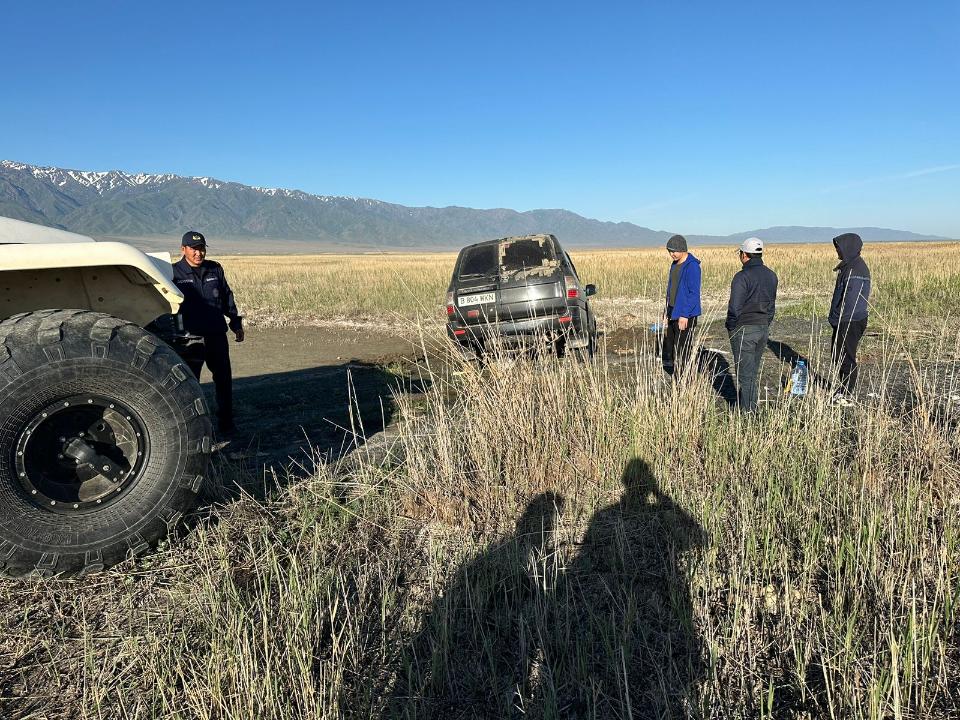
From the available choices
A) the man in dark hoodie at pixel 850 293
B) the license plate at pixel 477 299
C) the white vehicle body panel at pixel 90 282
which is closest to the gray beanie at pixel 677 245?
the man in dark hoodie at pixel 850 293

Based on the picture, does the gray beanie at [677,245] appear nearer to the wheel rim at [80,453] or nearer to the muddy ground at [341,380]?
the muddy ground at [341,380]

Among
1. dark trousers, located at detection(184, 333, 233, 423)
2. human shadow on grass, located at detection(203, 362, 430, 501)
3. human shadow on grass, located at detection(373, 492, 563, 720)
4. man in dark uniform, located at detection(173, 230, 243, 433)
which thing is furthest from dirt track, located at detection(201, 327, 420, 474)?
human shadow on grass, located at detection(373, 492, 563, 720)

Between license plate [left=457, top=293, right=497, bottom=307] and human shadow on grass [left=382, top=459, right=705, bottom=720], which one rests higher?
license plate [left=457, top=293, right=497, bottom=307]

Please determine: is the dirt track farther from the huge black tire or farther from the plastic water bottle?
the plastic water bottle

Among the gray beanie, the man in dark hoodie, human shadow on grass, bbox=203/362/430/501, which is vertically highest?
the gray beanie

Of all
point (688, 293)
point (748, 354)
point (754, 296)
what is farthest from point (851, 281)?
point (688, 293)

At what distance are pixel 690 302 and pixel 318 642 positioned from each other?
16.2ft

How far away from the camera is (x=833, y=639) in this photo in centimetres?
184

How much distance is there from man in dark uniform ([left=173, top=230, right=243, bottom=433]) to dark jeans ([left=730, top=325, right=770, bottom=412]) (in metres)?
4.28

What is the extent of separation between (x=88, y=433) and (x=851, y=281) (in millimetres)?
5668

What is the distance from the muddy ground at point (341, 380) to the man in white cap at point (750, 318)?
283 mm

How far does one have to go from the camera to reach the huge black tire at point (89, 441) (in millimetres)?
2150

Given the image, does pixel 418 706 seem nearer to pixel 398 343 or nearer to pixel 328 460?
pixel 328 460

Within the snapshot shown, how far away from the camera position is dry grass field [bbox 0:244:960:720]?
1687 mm
